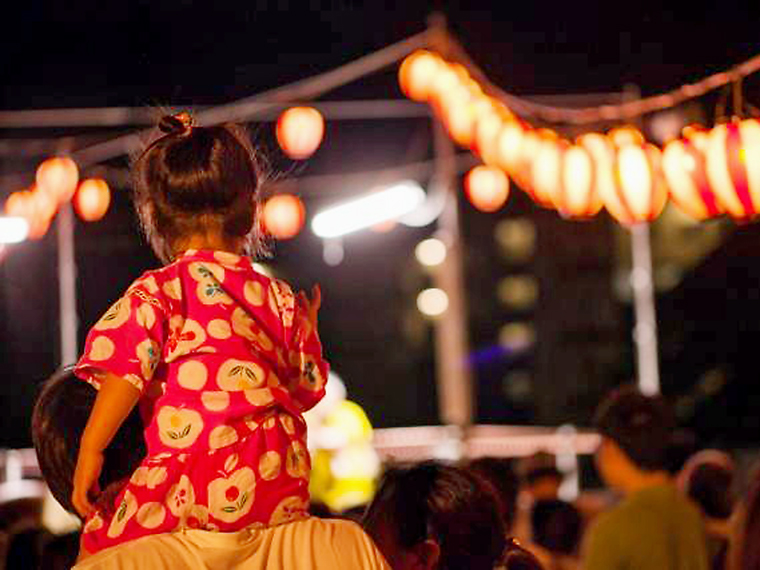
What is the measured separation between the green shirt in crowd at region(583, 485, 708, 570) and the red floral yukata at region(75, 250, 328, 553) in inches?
94.3

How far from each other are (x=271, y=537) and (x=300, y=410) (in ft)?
0.87

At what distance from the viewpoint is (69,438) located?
242cm

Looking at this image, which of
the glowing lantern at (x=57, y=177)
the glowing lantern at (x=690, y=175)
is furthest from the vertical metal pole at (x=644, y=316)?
the glowing lantern at (x=57, y=177)

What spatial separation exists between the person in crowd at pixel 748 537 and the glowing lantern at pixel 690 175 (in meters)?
6.73

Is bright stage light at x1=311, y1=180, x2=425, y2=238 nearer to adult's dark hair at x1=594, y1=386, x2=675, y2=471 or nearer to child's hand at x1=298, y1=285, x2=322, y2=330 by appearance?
adult's dark hair at x1=594, y1=386, x2=675, y2=471

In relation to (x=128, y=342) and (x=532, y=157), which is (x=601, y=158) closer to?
(x=532, y=157)

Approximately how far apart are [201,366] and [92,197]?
45.8ft

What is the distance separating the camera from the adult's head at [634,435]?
4816mm

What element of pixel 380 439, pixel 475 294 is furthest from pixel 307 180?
pixel 475 294

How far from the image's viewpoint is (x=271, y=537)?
7.75ft

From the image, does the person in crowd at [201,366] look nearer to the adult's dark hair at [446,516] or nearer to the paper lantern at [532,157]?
the adult's dark hair at [446,516]

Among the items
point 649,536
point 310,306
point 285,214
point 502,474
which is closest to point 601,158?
point 649,536

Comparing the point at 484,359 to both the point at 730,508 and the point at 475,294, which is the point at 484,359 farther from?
the point at 730,508

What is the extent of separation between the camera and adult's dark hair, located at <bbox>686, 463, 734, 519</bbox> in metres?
5.39
